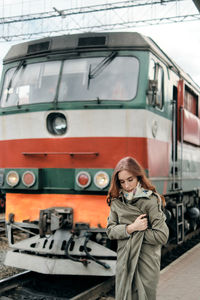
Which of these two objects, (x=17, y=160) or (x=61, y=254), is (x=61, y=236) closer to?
(x=61, y=254)

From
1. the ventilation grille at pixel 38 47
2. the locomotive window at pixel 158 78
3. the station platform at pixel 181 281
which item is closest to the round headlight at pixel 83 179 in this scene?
the locomotive window at pixel 158 78

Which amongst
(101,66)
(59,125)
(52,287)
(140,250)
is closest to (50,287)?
(52,287)

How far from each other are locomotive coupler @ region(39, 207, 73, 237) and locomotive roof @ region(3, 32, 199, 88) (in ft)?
7.65

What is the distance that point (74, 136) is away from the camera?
618 cm

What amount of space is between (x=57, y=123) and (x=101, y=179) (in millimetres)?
1097

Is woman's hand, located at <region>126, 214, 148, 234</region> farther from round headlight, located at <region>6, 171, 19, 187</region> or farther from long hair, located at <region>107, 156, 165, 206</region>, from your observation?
round headlight, located at <region>6, 171, 19, 187</region>

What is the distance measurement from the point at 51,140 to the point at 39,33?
16.3 m

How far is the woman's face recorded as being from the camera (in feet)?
10.00

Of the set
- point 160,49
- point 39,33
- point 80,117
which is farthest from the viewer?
point 39,33

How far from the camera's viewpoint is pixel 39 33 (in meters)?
21.5

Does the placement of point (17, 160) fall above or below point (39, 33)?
below

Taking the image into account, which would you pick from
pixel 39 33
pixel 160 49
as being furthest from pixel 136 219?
pixel 39 33

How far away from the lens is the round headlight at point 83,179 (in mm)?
6023

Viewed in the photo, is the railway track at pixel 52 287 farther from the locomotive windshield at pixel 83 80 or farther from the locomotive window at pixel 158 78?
the locomotive window at pixel 158 78
